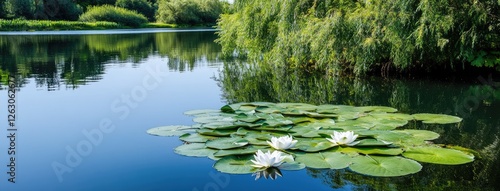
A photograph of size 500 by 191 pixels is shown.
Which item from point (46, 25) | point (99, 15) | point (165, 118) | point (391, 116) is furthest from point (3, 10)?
point (391, 116)

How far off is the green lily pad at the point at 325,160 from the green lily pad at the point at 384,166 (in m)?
0.07

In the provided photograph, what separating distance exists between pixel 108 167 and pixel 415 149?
106 inches

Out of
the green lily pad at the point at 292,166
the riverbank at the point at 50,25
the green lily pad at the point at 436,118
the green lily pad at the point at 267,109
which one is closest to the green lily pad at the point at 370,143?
the green lily pad at the point at 292,166

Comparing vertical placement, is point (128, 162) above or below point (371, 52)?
below

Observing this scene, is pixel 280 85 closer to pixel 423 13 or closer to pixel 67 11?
pixel 423 13

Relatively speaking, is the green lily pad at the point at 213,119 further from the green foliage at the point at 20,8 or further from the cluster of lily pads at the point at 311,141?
the green foliage at the point at 20,8

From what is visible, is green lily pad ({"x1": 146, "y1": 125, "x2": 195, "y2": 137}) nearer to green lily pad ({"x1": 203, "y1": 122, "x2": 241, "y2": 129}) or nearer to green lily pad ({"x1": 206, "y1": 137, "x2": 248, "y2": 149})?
green lily pad ({"x1": 203, "y1": 122, "x2": 241, "y2": 129})

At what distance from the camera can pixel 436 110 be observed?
21.1 feet

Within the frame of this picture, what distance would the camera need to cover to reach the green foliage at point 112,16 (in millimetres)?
45156

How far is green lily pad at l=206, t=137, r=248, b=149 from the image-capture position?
4112mm

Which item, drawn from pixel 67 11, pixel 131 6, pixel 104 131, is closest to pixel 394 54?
pixel 104 131

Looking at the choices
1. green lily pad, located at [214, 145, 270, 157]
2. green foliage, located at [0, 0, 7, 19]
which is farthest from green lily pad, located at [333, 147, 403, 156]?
green foliage, located at [0, 0, 7, 19]

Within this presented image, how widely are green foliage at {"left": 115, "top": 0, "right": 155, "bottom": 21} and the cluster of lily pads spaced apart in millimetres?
52341

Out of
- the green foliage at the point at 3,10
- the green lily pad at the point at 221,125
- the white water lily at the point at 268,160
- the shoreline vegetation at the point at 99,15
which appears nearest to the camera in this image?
the white water lily at the point at 268,160
